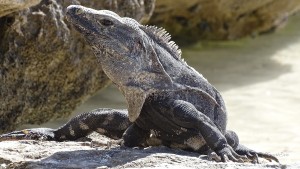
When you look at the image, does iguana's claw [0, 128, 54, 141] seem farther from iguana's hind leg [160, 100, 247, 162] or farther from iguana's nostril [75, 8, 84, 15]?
iguana's nostril [75, 8, 84, 15]

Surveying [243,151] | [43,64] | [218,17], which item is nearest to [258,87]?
[218,17]

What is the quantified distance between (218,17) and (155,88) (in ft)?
28.7

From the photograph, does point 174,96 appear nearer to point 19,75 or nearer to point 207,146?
point 207,146

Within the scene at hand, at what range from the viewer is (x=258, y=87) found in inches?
480

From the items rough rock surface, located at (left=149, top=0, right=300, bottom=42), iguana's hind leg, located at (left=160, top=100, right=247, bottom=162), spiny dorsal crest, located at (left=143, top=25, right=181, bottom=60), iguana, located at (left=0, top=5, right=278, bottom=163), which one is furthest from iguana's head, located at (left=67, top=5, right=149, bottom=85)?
rough rock surface, located at (left=149, top=0, right=300, bottom=42)

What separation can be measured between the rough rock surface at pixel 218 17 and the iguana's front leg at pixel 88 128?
22.7 feet

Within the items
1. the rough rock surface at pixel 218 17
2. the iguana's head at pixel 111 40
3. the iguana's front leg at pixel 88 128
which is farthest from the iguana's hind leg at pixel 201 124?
the rough rock surface at pixel 218 17

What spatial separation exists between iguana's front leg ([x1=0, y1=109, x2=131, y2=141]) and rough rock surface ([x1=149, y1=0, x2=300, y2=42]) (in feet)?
22.7

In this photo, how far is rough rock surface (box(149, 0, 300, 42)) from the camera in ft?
43.4

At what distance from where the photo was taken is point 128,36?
5.05 meters

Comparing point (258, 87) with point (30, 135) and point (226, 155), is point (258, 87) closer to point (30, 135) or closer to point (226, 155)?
point (30, 135)

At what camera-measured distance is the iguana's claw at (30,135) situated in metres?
5.84

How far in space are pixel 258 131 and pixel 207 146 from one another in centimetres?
461

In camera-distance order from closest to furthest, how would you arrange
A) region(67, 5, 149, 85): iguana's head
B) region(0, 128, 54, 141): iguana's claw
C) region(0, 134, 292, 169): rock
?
region(0, 134, 292, 169): rock, region(67, 5, 149, 85): iguana's head, region(0, 128, 54, 141): iguana's claw
